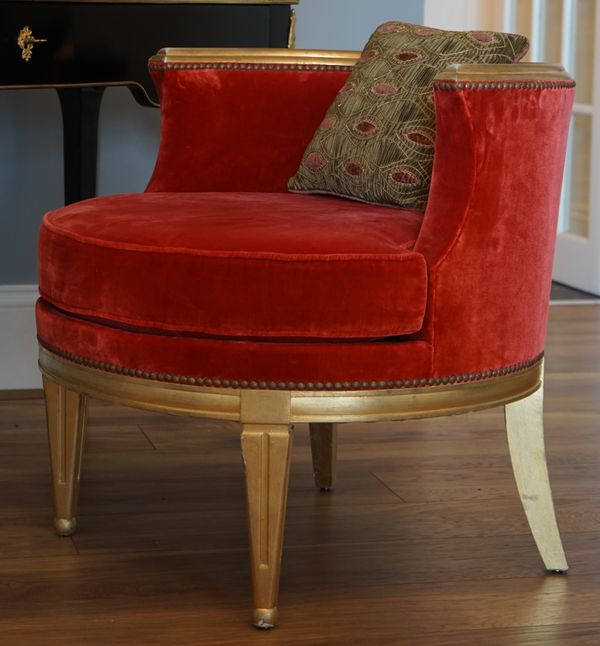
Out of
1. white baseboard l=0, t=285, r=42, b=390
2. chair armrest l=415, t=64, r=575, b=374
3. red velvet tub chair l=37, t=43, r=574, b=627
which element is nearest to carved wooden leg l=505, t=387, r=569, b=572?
red velvet tub chair l=37, t=43, r=574, b=627

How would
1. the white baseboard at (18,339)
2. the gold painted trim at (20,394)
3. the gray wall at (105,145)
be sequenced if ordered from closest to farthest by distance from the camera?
the gold painted trim at (20,394) < the white baseboard at (18,339) < the gray wall at (105,145)

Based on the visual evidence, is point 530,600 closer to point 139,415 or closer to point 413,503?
point 413,503

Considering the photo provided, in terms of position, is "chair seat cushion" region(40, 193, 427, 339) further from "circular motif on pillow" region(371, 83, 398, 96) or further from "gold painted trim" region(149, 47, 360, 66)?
"gold painted trim" region(149, 47, 360, 66)

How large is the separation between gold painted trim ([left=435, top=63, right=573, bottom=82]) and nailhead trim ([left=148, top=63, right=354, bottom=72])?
0.53 m

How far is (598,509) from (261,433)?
743 millimetres

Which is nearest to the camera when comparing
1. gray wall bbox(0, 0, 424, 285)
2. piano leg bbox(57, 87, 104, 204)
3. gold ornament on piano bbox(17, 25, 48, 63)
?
gold ornament on piano bbox(17, 25, 48, 63)

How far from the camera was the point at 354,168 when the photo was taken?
183cm

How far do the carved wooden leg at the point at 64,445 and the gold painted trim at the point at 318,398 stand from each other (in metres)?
0.16

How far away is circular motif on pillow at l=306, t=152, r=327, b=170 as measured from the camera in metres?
1.89

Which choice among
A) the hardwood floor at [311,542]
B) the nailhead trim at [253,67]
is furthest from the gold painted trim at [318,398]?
the nailhead trim at [253,67]

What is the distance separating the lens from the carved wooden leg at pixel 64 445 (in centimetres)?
180

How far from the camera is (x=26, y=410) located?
256 cm

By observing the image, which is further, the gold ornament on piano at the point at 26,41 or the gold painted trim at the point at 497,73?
the gold ornament on piano at the point at 26,41

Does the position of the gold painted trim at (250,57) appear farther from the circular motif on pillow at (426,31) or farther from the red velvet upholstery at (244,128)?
the circular motif on pillow at (426,31)
